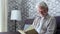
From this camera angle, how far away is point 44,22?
2732 mm

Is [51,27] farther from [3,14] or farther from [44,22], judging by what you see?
[3,14]

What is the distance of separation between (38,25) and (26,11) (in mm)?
1236

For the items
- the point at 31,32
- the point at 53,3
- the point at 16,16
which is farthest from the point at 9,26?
the point at 31,32

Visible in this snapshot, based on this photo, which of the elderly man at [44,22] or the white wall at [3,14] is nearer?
the elderly man at [44,22]

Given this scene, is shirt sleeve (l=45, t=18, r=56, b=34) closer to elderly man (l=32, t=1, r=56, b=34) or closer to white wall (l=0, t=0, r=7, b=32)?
elderly man (l=32, t=1, r=56, b=34)

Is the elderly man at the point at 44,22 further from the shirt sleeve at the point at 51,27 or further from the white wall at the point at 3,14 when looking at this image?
the white wall at the point at 3,14

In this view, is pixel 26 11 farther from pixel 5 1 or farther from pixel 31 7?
pixel 5 1

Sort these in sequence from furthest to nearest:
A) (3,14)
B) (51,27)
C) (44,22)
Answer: (3,14)
(44,22)
(51,27)

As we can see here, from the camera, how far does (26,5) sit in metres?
4.00

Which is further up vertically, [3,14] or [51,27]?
[3,14]

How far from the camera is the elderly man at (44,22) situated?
2.60 meters

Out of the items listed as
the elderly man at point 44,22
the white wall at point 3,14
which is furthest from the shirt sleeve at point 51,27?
the white wall at point 3,14

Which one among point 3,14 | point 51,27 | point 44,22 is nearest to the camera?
point 51,27

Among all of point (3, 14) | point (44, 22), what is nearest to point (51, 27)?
point (44, 22)
